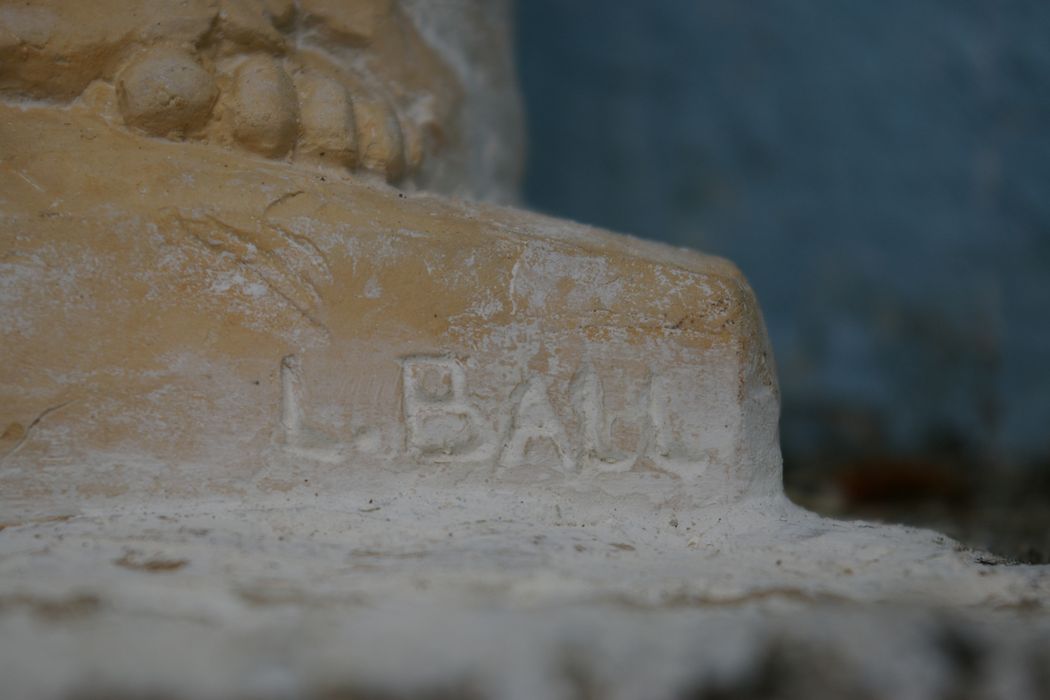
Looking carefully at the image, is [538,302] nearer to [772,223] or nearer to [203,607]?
[203,607]

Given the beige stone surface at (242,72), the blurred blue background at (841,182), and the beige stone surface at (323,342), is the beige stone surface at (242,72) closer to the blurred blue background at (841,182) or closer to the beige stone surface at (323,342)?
the beige stone surface at (323,342)

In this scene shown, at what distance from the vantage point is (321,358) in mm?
1049

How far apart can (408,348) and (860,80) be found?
2.18 meters

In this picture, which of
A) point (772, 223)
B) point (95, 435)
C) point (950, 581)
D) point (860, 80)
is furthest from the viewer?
point (772, 223)

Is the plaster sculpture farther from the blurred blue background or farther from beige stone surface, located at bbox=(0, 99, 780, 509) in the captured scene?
the blurred blue background

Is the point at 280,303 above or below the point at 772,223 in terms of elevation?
below

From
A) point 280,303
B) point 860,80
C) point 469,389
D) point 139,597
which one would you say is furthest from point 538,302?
point 860,80

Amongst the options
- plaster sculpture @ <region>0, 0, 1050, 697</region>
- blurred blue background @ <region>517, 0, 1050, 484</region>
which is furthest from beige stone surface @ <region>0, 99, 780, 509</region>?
blurred blue background @ <region>517, 0, 1050, 484</region>

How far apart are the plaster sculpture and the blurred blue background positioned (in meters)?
1.92

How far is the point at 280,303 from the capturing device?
3.44ft

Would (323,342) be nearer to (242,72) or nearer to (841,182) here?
(242,72)

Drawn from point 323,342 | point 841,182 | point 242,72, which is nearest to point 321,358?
point 323,342

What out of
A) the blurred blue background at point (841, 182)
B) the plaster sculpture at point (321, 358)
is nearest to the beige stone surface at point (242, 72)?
the plaster sculpture at point (321, 358)

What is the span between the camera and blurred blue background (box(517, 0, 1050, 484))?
111 inches
